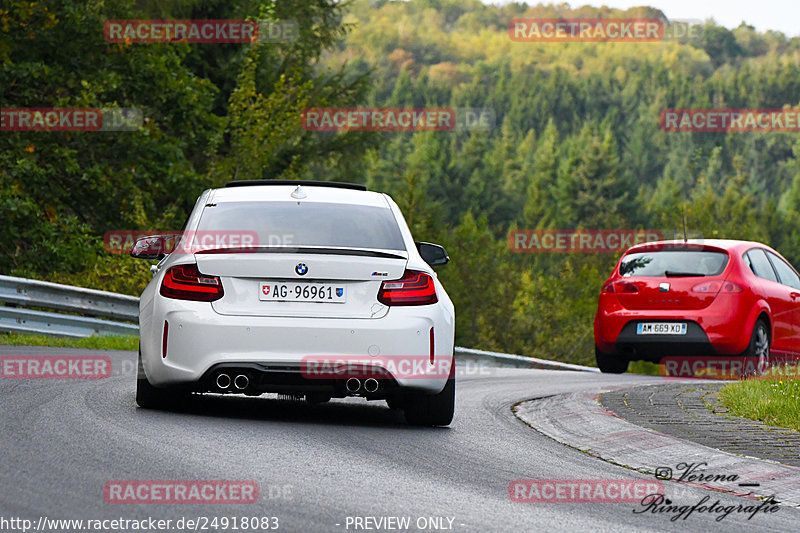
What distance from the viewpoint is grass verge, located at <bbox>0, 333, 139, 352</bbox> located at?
51.6 feet

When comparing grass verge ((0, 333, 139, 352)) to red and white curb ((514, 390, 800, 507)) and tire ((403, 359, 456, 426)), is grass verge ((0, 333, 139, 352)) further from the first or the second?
tire ((403, 359, 456, 426))

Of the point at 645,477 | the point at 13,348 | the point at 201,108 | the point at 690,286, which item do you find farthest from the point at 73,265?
the point at 645,477

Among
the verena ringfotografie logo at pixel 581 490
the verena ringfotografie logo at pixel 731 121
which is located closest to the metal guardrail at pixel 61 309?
the verena ringfotografie logo at pixel 581 490

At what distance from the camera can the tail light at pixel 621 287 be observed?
14727mm

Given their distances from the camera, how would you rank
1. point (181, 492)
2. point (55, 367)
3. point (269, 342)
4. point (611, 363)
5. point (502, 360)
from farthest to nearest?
point (502, 360) → point (611, 363) → point (55, 367) → point (269, 342) → point (181, 492)

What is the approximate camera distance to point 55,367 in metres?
11.9

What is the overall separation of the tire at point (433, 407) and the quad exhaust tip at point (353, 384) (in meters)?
0.58

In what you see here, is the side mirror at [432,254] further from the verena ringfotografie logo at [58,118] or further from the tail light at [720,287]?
the verena ringfotografie logo at [58,118]

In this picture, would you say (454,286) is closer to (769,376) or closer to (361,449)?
(769,376)

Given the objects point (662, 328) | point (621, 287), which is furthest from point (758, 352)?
point (621, 287)

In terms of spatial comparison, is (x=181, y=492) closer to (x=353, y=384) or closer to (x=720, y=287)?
(x=353, y=384)

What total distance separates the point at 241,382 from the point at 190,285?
72cm

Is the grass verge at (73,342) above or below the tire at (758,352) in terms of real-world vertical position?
below

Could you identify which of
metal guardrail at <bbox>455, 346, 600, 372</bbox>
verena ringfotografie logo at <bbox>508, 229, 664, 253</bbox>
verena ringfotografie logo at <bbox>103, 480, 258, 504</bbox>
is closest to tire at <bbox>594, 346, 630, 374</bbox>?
metal guardrail at <bbox>455, 346, 600, 372</bbox>
